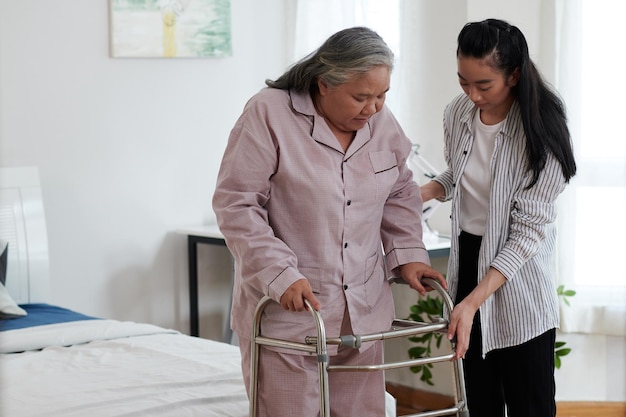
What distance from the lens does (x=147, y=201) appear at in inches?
160

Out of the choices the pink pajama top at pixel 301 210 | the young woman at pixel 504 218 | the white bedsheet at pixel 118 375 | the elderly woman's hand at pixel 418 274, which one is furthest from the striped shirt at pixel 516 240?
the white bedsheet at pixel 118 375

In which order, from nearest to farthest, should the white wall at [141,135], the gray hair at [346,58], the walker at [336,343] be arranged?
1. the walker at [336,343]
2. the gray hair at [346,58]
3. the white wall at [141,135]

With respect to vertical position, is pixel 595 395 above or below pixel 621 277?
below

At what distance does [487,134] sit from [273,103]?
1.63 feet

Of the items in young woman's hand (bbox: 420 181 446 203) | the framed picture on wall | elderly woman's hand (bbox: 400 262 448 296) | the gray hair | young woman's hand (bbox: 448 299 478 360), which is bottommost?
young woman's hand (bbox: 448 299 478 360)

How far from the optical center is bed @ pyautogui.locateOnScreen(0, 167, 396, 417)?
7.66 feet

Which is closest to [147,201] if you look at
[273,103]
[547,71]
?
[547,71]

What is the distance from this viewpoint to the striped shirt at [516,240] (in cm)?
197

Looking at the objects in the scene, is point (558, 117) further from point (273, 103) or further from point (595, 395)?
point (595, 395)

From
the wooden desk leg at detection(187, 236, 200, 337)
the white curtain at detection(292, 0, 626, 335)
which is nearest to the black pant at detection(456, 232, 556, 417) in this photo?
the white curtain at detection(292, 0, 626, 335)

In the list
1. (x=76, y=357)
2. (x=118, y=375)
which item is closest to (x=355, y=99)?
(x=118, y=375)

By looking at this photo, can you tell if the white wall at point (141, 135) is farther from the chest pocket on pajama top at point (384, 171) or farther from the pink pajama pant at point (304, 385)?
the pink pajama pant at point (304, 385)

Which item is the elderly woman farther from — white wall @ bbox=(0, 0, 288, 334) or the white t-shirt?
white wall @ bbox=(0, 0, 288, 334)

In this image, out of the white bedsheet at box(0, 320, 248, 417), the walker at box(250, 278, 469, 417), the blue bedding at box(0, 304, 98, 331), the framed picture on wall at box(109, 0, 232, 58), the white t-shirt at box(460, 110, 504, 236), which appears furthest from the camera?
the framed picture on wall at box(109, 0, 232, 58)
